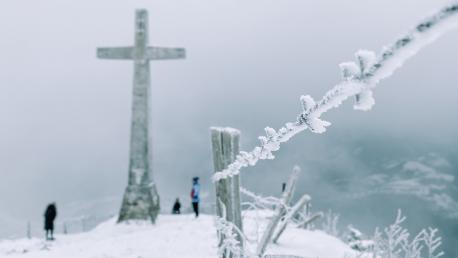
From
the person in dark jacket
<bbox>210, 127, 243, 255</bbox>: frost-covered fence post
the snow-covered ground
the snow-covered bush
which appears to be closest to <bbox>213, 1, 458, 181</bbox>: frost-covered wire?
<bbox>210, 127, 243, 255</bbox>: frost-covered fence post

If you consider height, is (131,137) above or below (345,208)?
above

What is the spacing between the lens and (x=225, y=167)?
337 cm

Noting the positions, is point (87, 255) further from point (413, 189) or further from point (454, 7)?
point (413, 189)

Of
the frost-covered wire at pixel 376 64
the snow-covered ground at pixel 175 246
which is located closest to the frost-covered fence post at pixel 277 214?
the snow-covered ground at pixel 175 246

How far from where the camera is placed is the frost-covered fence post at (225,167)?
3.40 meters

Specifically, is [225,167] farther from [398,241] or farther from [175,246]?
[175,246]

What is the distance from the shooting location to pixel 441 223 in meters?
93.2

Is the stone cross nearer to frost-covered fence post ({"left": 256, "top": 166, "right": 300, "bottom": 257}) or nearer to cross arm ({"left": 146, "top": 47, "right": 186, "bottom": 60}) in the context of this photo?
cross arm ({"left": 146, "top": 47, "right": 186, "bottom": 60})

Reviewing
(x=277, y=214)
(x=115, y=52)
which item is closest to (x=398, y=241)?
(x=277, y=214)

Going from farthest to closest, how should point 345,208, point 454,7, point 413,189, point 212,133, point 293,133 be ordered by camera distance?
1. point 345,208
2. point 413,189
3. point 212,133
4. point 293,133
5. point 454,7

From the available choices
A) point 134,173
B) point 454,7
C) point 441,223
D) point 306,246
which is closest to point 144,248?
point 306,246

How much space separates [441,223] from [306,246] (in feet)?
322

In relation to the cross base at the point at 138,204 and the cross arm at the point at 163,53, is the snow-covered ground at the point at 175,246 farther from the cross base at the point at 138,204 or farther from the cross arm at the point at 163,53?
the cross arm at the point at 163,53

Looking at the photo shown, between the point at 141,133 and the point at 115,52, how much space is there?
2.35m
